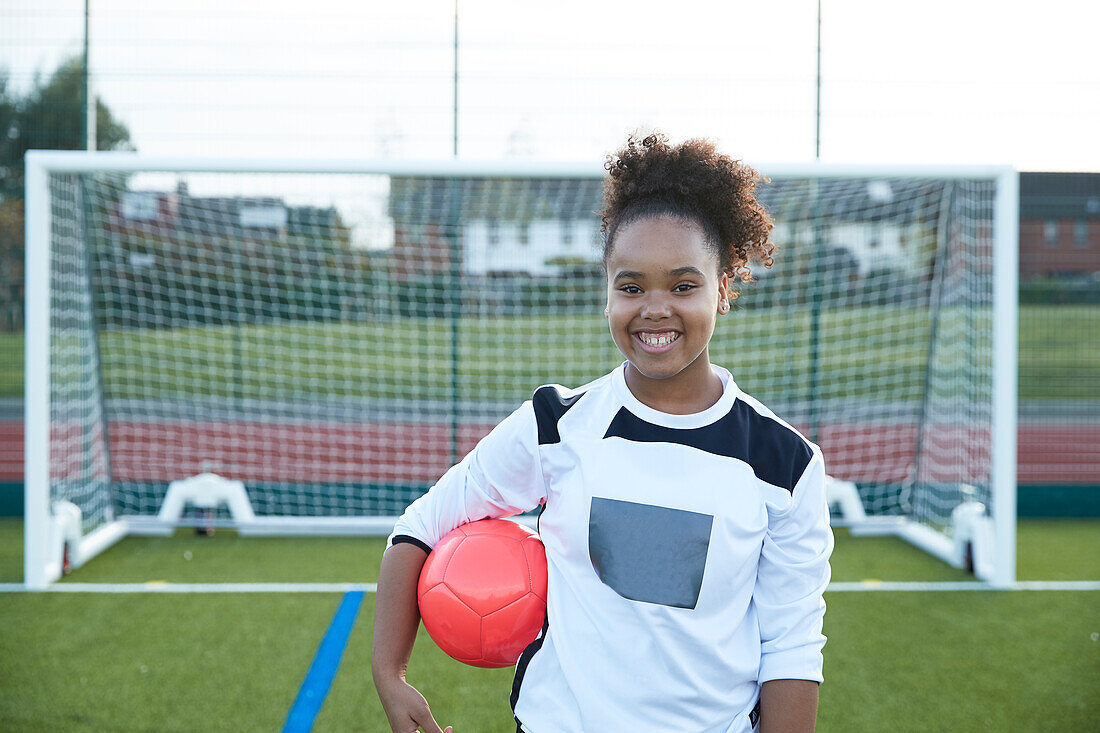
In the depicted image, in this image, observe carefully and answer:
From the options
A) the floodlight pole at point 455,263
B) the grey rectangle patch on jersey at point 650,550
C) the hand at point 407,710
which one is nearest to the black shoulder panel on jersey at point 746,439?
the grey rectangle patch on jersey at point 650,550

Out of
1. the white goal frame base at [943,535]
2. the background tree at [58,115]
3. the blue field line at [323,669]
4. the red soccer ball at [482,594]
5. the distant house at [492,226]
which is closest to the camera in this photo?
the red soccer ball at [482,594]

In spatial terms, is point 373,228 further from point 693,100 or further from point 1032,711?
point 1032,711

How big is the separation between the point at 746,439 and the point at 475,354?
6.09 metres

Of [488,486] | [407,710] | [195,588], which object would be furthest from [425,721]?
[195,588]

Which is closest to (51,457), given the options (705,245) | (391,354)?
(391,354)

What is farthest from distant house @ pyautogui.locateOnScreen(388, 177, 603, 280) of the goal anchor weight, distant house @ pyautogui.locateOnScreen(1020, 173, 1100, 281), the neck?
the neck

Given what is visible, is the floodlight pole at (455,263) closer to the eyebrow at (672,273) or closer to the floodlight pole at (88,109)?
the floodlight pole at (88,109)

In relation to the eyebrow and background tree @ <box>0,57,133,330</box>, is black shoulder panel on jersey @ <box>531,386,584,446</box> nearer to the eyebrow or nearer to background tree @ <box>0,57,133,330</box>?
the eyebrow

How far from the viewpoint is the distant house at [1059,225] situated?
28.0ft

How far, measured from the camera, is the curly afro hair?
4.52 ft

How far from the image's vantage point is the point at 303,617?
3875mm

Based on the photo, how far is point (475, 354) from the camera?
735cm

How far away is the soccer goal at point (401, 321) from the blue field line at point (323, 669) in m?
1.43

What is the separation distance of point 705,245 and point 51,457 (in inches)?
182
